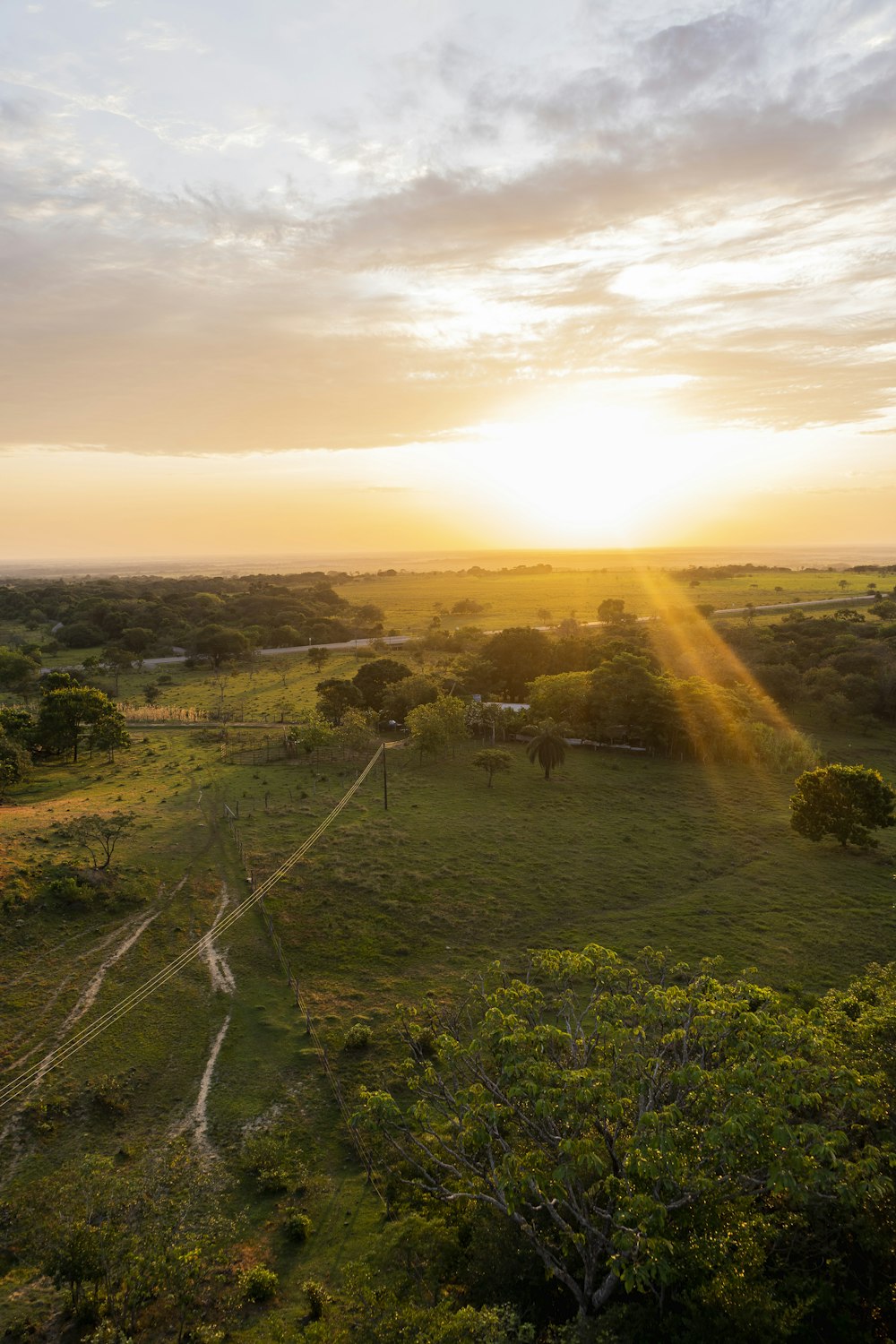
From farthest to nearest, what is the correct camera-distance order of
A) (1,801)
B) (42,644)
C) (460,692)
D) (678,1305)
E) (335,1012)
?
(42,644) < (460,692) < (1,801) < (335,1012) < (678,1305)

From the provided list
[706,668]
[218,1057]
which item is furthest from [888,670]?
[218,1057]

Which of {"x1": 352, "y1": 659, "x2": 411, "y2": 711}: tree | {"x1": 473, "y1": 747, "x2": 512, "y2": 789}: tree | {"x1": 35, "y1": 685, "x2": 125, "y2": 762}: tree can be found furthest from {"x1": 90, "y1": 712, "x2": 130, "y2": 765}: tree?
{"x1": 473, "y1": 747, "x2": 512, "y2": 789}: tree

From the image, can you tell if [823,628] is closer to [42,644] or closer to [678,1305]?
[678,1305]

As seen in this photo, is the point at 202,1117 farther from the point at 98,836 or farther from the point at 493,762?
the point at 493,762

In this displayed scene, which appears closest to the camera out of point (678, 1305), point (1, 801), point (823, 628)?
point (678, 1305)

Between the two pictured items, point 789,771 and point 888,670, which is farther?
point 888,670

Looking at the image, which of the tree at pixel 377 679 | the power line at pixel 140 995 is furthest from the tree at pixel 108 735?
the power line at pixel 140 995
